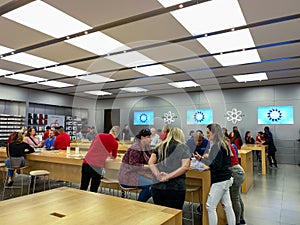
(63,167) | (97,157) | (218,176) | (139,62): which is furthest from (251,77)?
(63,167)

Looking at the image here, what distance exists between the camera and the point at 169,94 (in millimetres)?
12312

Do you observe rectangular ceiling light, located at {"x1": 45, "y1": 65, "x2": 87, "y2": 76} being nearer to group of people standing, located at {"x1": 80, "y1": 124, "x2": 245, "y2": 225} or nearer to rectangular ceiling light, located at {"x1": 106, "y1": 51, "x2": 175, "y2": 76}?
rectangular ceiling light, located at {"x1": 106, "y1": 51, "x2": 175, "y2": 76}

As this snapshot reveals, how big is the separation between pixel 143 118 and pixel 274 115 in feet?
21.3

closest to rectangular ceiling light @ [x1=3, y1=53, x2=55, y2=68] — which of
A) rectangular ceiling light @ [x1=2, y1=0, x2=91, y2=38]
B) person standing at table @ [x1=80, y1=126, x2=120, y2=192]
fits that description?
rectangular ceiling light @ [x1=2, y1=0, x2=91, y2=38]

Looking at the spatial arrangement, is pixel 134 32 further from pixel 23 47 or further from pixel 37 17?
pixel 23 47

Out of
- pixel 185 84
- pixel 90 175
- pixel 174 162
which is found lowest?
pixel 90 175

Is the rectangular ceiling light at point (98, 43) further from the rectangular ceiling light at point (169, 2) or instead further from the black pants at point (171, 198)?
the black pants at point (171, 198)

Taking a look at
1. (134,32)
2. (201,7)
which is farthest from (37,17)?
(201,7)

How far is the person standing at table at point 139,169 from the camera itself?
312 cm

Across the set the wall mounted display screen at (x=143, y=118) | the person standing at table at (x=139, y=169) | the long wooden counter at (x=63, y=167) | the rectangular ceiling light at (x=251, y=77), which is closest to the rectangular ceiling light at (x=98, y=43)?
the long wooden counter at (x=63, y=167)

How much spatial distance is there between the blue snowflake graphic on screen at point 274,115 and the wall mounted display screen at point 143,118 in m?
5.70

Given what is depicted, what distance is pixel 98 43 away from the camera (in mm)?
5199

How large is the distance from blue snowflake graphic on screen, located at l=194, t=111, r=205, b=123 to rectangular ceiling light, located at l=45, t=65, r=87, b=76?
5943 millimetres

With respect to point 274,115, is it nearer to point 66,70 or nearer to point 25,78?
point 66,70
